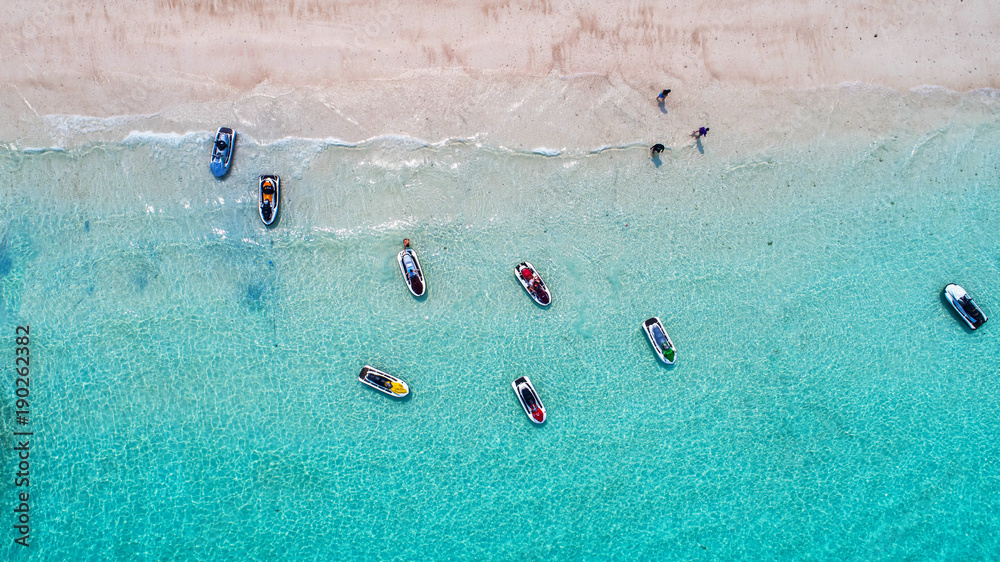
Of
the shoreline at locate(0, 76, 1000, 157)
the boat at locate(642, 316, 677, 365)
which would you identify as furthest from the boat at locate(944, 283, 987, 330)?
the boat at locate(642, 316, 677, 365)

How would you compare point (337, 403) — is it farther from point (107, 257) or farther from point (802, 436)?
Answer: point (802, 436)

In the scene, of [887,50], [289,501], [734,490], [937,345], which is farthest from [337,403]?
[887,50]

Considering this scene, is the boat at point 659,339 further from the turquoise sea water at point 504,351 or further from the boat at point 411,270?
the boat at point 411,270

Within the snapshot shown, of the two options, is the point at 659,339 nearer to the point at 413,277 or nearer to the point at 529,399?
the point at 529,399

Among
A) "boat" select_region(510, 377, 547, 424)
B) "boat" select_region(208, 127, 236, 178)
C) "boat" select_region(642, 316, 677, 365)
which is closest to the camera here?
"boat" select_region(208, 127, 236, 178)

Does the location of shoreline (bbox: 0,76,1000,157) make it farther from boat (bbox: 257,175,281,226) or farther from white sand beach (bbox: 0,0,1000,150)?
boat (bbox: 257,175,281,226)

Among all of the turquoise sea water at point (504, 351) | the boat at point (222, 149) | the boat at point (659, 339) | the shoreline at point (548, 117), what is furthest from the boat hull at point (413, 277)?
the boat at point (659, 339)

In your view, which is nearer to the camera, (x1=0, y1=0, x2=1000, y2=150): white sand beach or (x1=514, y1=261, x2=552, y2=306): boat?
(x1=0, y1=0, x2=1000, y2=150): white sand beach
